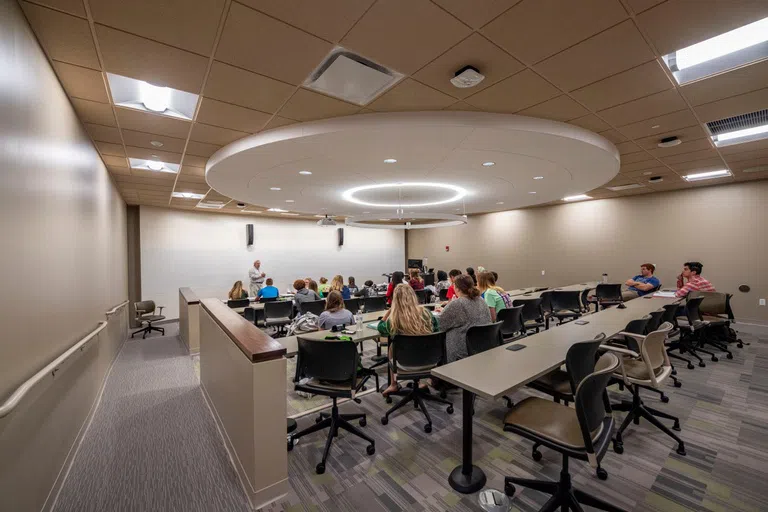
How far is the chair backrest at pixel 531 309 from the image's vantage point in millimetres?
5156

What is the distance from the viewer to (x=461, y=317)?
3301mm

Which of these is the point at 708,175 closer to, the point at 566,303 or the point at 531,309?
the point at 566,303

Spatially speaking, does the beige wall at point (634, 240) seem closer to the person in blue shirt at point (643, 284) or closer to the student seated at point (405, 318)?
the person in blue shirt at point (643, 284)

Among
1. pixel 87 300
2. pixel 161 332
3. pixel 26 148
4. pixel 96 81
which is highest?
pixel 96 81

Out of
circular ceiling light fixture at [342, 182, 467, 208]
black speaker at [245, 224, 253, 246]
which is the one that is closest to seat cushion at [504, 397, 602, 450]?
circular ceiling light fixture at [342, 182, 467, 208]

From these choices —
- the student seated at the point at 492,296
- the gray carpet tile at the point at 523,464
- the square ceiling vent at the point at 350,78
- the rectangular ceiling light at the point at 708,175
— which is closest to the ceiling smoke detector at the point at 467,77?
the square ceiling vent at the point at 350,78

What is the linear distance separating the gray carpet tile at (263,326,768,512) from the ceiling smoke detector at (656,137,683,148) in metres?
3.08

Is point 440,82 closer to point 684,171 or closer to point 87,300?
point 87,300

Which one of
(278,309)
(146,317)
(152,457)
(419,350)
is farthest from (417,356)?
(146,317)

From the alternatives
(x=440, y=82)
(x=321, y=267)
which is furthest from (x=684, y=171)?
(x=321, y=267)

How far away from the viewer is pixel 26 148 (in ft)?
6.09

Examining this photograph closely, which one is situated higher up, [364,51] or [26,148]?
[364,51]

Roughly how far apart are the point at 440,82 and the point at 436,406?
314 centimetres

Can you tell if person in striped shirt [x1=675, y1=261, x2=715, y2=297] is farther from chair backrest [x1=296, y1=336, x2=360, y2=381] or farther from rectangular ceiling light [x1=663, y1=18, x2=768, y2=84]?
chair backrest [x1=296, y1=336, x2=360, y2=381]
